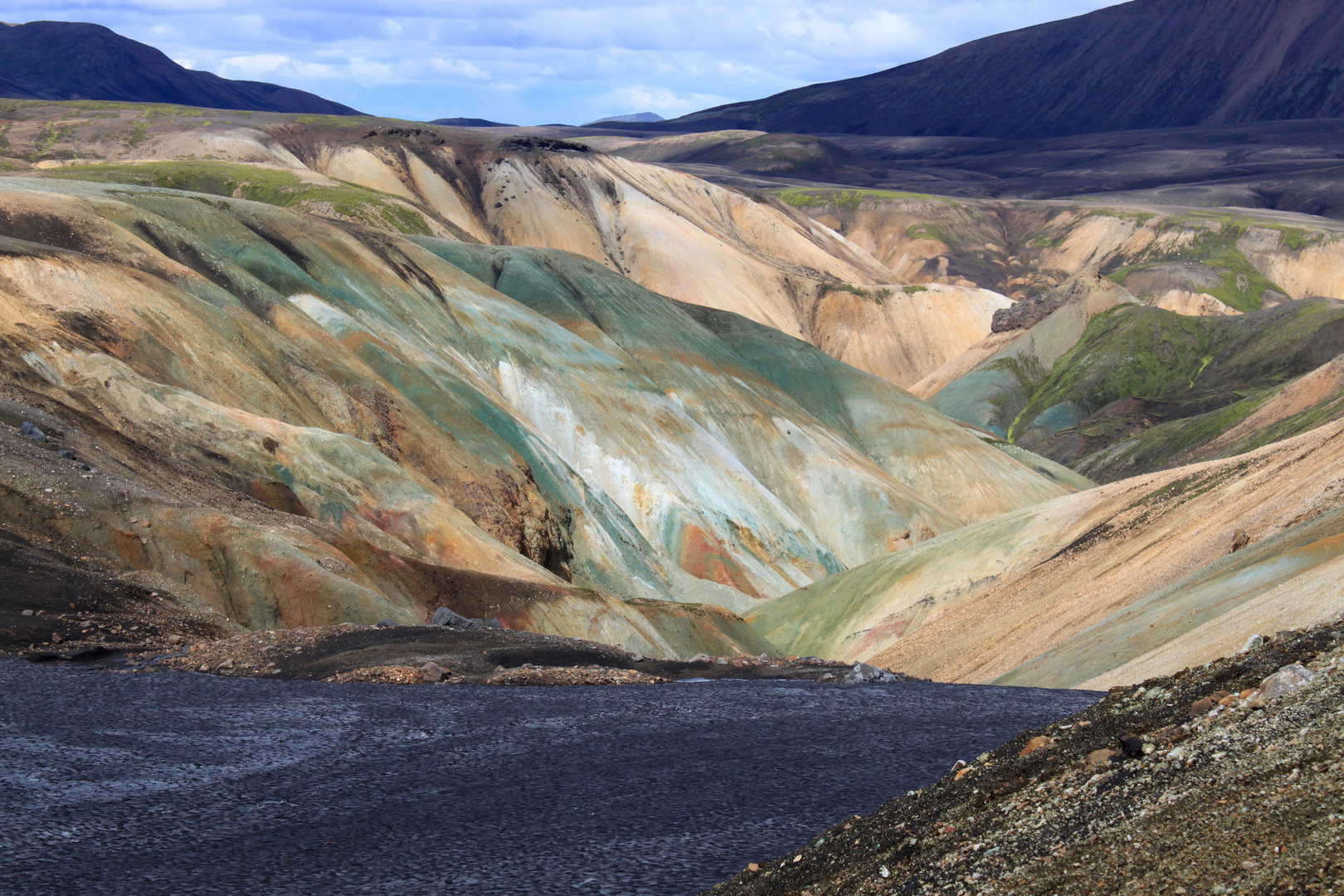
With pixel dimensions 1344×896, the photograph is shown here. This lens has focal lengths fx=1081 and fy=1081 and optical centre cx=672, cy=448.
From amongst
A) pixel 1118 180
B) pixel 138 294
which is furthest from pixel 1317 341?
pixel 1118 180

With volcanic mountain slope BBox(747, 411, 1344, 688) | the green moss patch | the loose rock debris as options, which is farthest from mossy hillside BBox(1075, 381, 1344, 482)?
the loose rock debris

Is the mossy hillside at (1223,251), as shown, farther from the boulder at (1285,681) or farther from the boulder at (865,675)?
the boulder at (1285,681)

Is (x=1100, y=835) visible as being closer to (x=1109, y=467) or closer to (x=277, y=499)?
(x=277, y=499)

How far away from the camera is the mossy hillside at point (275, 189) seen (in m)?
78.5

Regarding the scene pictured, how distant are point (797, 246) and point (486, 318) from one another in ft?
236

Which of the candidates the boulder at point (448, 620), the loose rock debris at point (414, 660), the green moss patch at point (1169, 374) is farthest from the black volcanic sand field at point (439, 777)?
the green moss patch at point (1169, 374)

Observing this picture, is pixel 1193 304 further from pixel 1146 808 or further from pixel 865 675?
pixel 1146 808

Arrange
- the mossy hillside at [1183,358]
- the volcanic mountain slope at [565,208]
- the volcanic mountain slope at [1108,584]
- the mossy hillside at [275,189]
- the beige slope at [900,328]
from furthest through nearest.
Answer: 1. the beige slope at [900,328]
2. the volcanic mountain slope at [565,208]
3. the mossy hillside at [1183,358]
4. the mossy hillside at [275,189]
5. the volcanic mountain slope at [1108,584]

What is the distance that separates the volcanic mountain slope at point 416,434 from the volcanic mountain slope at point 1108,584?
5758 millimetres

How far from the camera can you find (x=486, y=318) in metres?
55.4

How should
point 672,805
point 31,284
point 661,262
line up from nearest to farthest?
point 672,805 < point 31,284 < point 661,262

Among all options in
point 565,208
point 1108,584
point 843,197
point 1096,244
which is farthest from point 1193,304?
point 1108,584

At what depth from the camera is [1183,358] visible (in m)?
93.5

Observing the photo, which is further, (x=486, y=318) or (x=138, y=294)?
(x=486, y=318)
